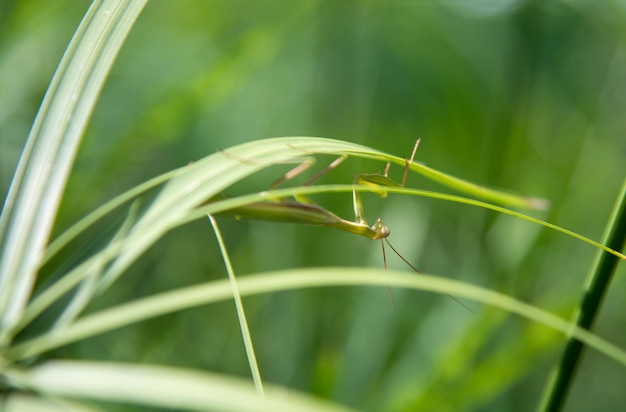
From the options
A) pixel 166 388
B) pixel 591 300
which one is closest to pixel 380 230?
pixel 591 300

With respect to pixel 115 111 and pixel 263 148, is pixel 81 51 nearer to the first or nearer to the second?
pixel 263 148

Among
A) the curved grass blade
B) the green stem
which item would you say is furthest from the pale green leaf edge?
the green stem

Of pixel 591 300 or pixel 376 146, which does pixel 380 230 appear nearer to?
pixel 591 300

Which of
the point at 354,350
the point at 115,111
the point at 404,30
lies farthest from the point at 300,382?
the point at 404,30

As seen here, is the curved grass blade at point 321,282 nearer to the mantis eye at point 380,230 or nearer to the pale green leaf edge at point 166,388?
the pale green leaf edge at point 166,388

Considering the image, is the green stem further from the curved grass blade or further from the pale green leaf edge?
the pale green leaf edge
